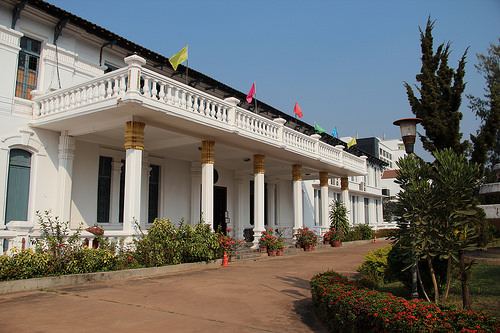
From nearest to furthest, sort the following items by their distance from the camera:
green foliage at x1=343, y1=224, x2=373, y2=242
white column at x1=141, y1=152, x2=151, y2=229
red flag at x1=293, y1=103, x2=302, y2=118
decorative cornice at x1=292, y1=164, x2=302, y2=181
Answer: white column at x1=141, y1=152, x2=151, y2=229
decorative cornice at x1=292, y1=164, x2=302, y2=181
red flag at x1=293, y1=103, x2=302, y2=118
green foliage at x1=343, y1=224, x2=373, y2=242

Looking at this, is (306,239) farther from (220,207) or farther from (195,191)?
(195,191)

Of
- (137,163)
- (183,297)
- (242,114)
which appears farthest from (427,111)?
(183,297)

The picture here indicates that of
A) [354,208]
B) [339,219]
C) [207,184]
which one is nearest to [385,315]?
[207,184]

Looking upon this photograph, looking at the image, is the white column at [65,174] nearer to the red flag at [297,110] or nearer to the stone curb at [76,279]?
the stone curb at [76,279]

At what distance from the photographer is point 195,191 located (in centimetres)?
1759

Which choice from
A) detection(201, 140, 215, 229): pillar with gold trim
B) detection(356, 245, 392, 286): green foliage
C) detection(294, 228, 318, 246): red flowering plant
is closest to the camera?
detection(356, 245, 392, 286): green foliage

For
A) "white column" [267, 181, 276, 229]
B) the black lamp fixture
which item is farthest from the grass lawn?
"white column" [267, 181, 276, 229]

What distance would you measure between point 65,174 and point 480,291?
37.7ft

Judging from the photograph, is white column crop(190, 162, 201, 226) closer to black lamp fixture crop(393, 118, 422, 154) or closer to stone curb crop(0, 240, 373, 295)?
stone curb crop(0, 240, 373, 295)

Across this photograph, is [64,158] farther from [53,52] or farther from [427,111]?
[427,111]

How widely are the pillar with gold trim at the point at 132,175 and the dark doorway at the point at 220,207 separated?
30.7ft

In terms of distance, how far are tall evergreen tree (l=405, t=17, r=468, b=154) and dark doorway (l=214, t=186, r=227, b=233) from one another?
990 cm

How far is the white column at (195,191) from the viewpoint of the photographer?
17438 mm

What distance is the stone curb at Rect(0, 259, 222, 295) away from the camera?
752 centimetres
